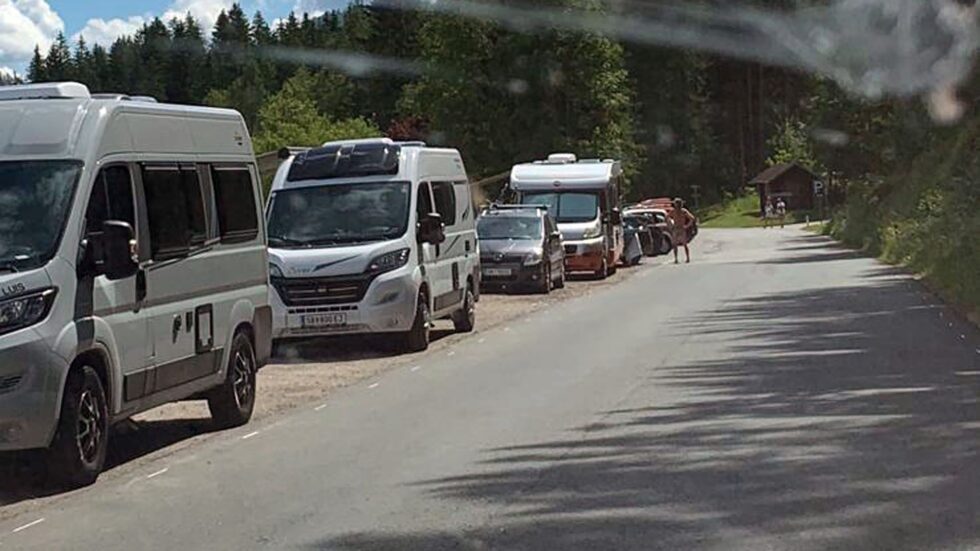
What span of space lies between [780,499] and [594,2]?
36498 millimetres

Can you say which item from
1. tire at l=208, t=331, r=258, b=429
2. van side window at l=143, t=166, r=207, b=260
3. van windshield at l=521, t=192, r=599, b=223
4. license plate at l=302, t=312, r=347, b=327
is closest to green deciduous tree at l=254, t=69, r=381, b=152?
van windshield at l=521, t=192, r=599, b=223

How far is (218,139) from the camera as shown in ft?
41.8

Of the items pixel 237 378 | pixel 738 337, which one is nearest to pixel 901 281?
pixel 738 337

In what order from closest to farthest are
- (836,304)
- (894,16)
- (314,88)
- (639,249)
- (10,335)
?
(10,335), (894,16), (836,304), (639,249), (314,88)

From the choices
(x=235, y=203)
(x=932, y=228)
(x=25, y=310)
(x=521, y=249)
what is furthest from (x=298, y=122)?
(x=25, y=310)

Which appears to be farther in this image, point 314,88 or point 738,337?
point 314,88

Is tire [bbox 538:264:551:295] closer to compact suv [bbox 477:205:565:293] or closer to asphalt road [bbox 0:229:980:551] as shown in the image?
compact suv [bbox 477:205:565:293]

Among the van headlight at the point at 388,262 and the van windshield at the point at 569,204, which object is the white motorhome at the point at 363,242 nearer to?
the van headlight at the point at 388,262

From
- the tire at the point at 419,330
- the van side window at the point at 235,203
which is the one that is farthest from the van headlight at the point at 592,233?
the van side window at the point at 235,203

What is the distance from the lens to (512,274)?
30797 millimetres

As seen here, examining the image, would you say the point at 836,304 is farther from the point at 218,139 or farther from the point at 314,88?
the point at 314,88

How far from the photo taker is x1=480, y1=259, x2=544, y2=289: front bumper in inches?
1211

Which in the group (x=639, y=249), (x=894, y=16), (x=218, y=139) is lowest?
(x=639, y=249)

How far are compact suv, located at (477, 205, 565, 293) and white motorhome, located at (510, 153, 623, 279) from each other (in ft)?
8.09
